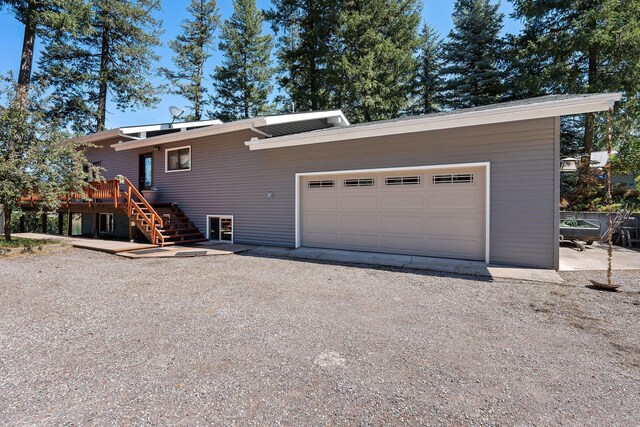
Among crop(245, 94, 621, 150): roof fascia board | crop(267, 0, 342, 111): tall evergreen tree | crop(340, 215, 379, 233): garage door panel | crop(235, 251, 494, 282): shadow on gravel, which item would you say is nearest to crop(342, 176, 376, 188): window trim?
crop(340, 215, 379, 233): garage door panel

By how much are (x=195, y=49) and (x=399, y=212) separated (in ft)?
77.2

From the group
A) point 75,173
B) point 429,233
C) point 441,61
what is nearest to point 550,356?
point 429,233

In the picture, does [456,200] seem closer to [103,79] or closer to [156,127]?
[156,127]

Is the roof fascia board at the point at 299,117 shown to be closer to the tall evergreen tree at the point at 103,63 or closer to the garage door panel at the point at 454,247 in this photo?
the garage door panel at the point at 454,247

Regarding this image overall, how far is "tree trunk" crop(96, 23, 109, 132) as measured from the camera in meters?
19.2

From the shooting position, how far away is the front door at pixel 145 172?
41.8ft

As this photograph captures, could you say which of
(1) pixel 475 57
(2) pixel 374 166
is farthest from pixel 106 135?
(1) pixel 475 57

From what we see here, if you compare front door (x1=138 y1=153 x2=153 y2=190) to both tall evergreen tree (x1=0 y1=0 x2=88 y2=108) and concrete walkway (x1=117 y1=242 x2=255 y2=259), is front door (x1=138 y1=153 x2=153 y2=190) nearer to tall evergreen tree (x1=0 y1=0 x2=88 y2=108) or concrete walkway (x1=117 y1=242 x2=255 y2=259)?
concrete walkway (x1=117 y1=242 x2=255 y2=259)

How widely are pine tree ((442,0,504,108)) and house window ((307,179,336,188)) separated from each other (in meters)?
15.2

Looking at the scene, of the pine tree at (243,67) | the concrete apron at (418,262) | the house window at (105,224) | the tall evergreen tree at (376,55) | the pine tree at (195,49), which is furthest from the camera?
the pine tree at (195,49)

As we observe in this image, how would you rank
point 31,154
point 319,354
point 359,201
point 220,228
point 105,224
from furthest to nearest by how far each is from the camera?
point 105,224, point 220,228, point 31,154, point 359,201, point 319,354

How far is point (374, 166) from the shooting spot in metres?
7.91

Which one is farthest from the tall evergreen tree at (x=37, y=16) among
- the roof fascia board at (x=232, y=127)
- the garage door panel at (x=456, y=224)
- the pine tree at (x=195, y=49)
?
the garage door panel at (x=456, y=224)

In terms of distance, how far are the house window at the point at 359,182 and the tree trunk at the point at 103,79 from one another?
1940 cm
